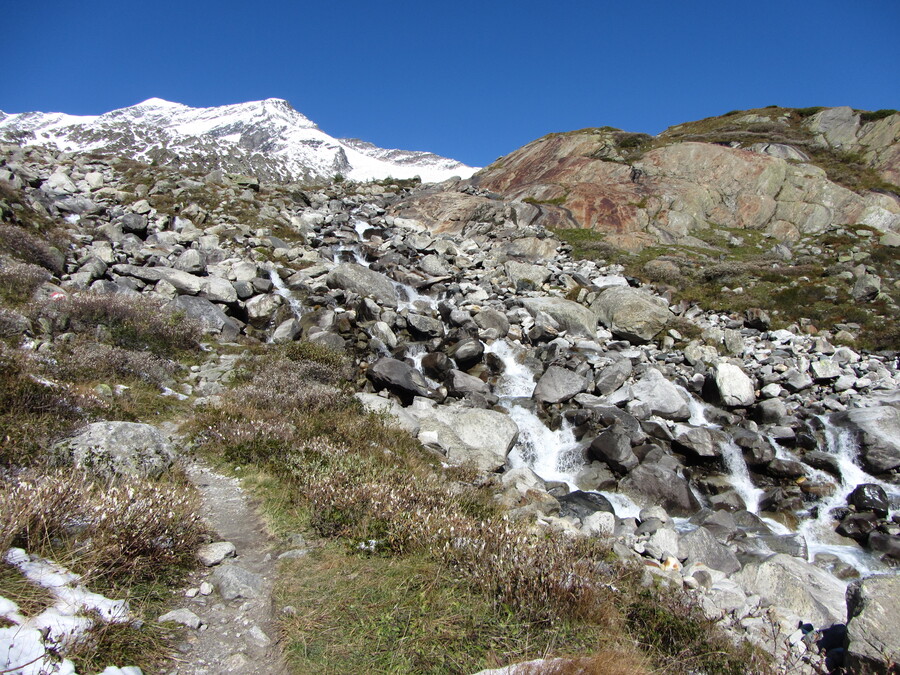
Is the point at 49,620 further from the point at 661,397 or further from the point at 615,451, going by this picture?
the point at 661,397

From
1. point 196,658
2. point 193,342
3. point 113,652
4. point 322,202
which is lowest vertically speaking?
point 196,658

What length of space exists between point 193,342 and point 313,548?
39.7 ft

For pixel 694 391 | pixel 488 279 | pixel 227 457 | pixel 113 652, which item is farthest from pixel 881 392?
pixel 113 652

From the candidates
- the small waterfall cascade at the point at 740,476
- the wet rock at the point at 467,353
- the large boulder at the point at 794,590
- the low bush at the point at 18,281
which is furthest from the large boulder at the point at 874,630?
the low bush at the point at 18,281

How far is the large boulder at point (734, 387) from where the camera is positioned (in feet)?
56.9

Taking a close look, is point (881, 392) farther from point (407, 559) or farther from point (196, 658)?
point (196, 658)

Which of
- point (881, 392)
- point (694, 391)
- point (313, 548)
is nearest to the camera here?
point (313, 548)

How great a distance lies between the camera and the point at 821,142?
4919 cm

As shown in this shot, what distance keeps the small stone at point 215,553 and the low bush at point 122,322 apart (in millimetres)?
10302

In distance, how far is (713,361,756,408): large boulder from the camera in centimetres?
1734

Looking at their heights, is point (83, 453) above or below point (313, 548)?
above

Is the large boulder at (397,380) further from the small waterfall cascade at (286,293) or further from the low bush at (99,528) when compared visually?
the low bush at (99,528)

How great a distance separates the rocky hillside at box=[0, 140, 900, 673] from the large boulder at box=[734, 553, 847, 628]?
38 mm

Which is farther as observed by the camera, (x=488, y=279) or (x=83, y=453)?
(x=488, y=279)
